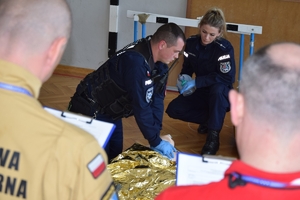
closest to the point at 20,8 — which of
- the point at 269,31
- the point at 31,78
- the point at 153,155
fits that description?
the point at 31,78

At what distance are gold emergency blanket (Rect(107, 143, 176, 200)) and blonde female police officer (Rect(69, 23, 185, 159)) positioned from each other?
0.73 feet

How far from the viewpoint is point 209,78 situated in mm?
3139

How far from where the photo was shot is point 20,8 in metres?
0.92

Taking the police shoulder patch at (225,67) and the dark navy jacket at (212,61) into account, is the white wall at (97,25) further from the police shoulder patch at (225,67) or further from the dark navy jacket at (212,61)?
the police shoulder patch at (225,67)

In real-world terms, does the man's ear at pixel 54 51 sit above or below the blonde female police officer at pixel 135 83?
above

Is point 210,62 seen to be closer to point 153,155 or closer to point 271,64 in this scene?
point 153,155

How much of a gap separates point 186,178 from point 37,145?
58cm

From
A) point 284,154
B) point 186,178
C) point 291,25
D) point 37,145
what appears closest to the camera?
point 284,154

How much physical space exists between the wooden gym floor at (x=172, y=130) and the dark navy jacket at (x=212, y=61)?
1.40 ft

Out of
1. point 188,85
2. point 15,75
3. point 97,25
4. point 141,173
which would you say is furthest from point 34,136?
point 97,25

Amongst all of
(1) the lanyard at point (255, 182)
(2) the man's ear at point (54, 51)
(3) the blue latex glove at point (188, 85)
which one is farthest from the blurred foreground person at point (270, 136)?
(3) the blue latex glove at point (188, 85)

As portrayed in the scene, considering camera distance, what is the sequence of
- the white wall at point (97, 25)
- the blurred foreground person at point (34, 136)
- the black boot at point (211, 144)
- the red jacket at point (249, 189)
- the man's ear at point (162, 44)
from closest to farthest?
the red jacket at point (249, 189) < the blurred foreground person at point (34, 136) < the man's ear at point (162, 44) < the black boot at point (211, 144) < the white wall at point (97, 25)

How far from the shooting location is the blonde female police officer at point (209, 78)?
304 cm

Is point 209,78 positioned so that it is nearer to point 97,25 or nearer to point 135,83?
point 135,83
